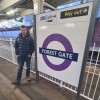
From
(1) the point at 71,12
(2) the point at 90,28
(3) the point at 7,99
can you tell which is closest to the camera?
(2) the point at 90,28

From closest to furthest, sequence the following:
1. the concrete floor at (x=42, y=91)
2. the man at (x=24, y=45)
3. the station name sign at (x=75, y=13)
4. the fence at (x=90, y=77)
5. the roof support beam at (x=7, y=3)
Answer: the station name sign at (x=75, y=13) → the fence at (x=90, y=77) → the concrete floor at (x=42, y=91) → the man at (x=24, y=45) → the roof support beam at (x=7, y=3)

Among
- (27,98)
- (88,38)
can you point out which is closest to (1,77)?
(27,98)

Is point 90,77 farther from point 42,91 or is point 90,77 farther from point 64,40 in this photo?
point 64,40

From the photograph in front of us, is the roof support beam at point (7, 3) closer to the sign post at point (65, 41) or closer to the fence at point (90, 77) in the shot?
the fence at point (90, 77)

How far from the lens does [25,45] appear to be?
2.34 meters

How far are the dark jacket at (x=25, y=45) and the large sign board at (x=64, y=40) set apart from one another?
0.26 metres

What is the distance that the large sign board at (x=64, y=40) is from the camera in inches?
57.4

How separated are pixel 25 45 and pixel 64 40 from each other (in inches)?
39.9

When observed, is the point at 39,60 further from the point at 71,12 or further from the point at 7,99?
the point at 71,12

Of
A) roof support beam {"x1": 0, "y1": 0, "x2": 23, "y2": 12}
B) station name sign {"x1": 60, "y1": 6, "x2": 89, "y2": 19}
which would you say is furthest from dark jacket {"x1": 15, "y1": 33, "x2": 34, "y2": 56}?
roof support beam {"x1": 0, "y1": 0, "x2": 23, "y2": 12}

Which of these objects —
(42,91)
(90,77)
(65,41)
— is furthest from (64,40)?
(90,77)

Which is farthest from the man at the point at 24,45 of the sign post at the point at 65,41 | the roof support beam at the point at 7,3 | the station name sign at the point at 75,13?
the roof support beam at the point at 7,3

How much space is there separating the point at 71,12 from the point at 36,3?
1.24 meters

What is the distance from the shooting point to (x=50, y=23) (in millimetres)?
1876
